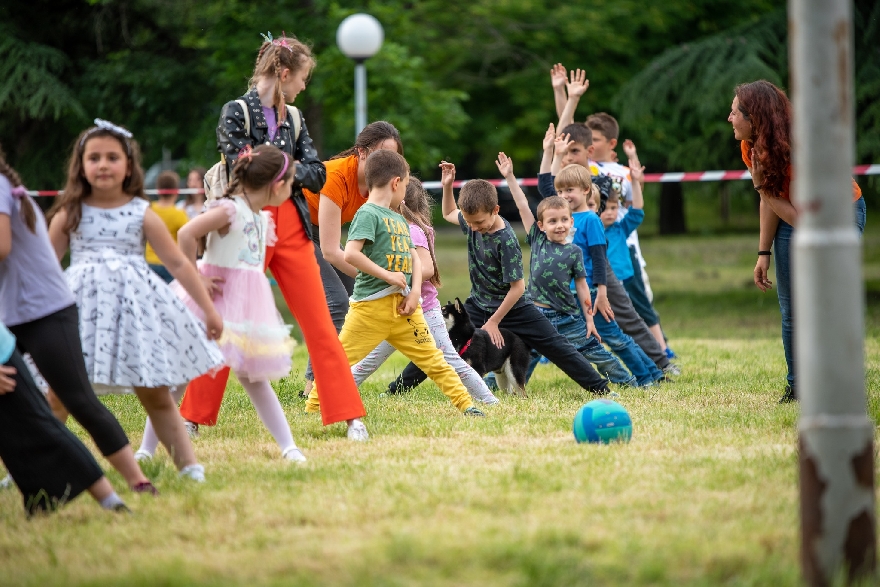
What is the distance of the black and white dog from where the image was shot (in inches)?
278

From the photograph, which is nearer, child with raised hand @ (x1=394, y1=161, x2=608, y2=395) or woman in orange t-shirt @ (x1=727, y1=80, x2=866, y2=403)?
woman in orange t-shirt @ (x1=727, y1=80, x2=866, y2=403)

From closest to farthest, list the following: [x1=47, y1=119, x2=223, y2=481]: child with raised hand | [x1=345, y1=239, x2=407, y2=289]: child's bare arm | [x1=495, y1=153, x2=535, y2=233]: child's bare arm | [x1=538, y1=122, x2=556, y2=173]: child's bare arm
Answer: [x1=47, y1=119, x2=223, y2=481]: child with raised hand < [x1=345, y1=239, x2=407, y2=289]: child's bare arm < [x1=495, y1=153, x2=535, y2=233]: child's bare arm < [x1=538, y1=122, x2=556, y2=173]: child's bare arm

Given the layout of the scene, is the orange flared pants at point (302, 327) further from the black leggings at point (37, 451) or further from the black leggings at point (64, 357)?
the black leggings at point (37, 451)

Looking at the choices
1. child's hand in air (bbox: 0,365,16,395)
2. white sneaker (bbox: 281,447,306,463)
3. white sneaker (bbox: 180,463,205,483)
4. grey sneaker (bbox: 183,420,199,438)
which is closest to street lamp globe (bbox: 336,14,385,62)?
grey sneaker (bbox: 183,420,199,438)

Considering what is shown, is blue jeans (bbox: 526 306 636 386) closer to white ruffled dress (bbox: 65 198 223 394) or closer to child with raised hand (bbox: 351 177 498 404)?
child with raised hand (bbox: 351 177 498 404)

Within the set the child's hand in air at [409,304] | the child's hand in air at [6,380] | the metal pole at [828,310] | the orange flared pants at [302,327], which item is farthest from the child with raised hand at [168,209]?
the metal pole at [828,310]

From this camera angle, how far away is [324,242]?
611cm

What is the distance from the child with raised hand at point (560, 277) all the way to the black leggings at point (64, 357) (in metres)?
3.88

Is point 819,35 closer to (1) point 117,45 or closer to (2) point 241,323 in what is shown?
(2) point 241,323

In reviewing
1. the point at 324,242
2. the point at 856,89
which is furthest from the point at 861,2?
the point at 324,242

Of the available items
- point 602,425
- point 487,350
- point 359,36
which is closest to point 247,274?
point 602,425

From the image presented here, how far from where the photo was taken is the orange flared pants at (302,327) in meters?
5.31

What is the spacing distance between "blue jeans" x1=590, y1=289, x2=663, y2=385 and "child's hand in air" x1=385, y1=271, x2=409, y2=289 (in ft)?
7.75

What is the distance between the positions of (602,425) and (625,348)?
2.69 meters
